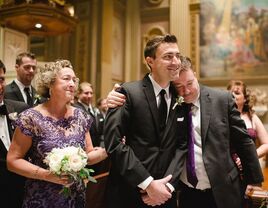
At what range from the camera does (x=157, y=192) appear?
222 cm

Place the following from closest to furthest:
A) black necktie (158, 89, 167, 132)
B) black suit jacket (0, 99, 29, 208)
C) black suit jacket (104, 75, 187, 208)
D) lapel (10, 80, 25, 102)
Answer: black suit jacket (104, 75, 187, 208) → black necktie (158, 89, 167, 132) → black suit jacket (0, 99, 29, 208) → lapel (10, 80, 25, 102)

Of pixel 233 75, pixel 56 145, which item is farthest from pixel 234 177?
pixel 233 75

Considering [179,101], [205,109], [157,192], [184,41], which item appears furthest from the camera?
[184,41]

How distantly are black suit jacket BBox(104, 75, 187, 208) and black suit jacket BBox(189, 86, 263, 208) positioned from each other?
0.23 metres

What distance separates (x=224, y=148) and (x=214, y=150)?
0.31 feet

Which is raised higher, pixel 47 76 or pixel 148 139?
pixel 47 76

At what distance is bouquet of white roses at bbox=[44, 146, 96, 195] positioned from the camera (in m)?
2.36

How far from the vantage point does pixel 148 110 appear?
7.94 feet

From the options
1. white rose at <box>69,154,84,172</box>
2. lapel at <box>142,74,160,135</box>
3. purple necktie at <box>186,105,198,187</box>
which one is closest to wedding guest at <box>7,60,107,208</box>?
white rose at <box>69,154,84,172</box>

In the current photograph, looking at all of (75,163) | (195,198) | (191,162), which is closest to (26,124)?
(75,163)

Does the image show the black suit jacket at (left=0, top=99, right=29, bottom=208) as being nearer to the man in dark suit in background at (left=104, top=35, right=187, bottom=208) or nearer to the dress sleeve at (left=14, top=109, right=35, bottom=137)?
the dress sleeve at (left=14, top=109, right=35, bottom=137)

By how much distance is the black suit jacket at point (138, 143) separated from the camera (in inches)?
92.1

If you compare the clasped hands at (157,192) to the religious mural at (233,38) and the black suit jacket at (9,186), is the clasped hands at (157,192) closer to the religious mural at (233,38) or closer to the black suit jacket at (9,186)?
the black suit jacket at (9,186)

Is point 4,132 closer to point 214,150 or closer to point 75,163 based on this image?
point 75,163
